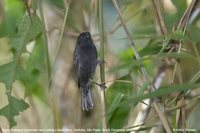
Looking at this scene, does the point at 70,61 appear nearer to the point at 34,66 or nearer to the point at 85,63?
the point at 34,66

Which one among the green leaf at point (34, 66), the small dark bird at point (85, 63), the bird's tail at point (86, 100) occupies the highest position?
the green leaf at point (34, 66)

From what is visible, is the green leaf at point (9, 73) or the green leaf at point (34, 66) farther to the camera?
the green leaf at point (34, 66)

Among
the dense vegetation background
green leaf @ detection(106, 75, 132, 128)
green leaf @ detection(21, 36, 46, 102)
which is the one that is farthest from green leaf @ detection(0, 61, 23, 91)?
green leaf @ detection(106, 75, 132, 128)

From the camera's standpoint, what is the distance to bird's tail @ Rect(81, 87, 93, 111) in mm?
1138

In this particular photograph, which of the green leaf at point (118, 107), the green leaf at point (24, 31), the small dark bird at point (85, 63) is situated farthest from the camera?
the green leaf at point (118, 107)

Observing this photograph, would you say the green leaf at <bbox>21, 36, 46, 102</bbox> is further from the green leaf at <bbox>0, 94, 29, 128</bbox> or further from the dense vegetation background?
the green leaf at <bbox>0, 94, 29, 128</bbox>

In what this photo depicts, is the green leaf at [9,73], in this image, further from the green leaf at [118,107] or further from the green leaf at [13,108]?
the green leaf at [118,107]

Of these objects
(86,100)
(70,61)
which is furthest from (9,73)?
(70,61)

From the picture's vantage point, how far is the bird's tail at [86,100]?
1.14 metres

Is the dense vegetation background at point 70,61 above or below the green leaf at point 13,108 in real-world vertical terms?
above

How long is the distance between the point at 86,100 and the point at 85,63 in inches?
3.9

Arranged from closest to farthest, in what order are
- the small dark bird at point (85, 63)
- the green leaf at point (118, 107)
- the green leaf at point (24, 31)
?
1. the small dark bird at point (85, 63)
2. the green leaf at point (24, 31)
3. the green leaf at point (118, 107)

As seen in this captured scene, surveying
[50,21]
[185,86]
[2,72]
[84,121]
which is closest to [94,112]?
[84,121]

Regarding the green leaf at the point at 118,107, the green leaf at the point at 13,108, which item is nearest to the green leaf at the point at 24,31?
the green leaf at the point at 13,108
